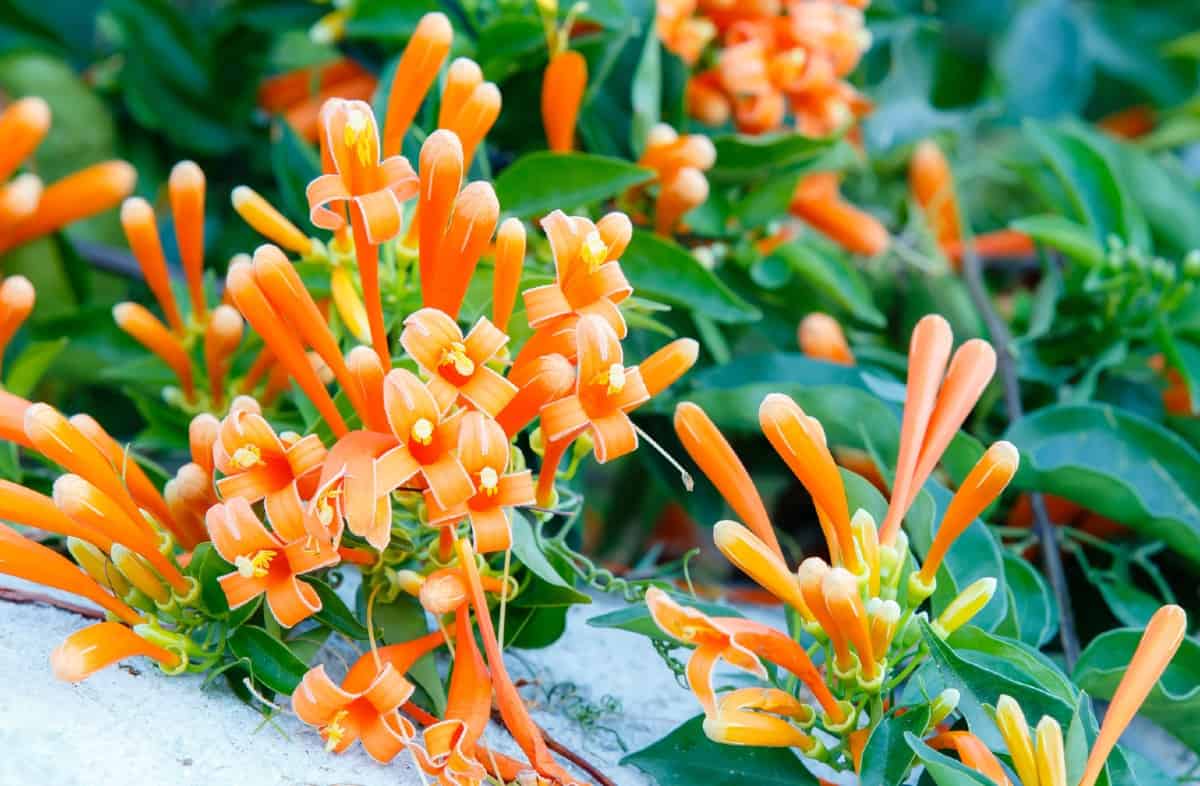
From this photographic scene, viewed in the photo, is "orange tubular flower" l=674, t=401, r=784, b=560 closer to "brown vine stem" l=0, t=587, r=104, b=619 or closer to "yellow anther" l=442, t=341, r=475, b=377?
"yellow anther" l=442, t=341, r=475, b=377

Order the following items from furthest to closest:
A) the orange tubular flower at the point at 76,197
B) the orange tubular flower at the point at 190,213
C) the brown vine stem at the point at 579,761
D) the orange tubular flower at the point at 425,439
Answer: the orange tubular flower at the point at 76,197 → the orange tubular flower at the point at 190,213 → the brown vine stem at the point at 579,761 → the orange tubular flower at the point at 425,439

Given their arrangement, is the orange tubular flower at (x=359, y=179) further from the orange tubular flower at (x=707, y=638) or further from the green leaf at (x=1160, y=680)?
the green leaf at (x=1160, y=680)

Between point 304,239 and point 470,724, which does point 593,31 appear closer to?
point 304,239

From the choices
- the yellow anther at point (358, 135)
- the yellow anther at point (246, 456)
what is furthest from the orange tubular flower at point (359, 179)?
the yellow anther at point (246, 456)

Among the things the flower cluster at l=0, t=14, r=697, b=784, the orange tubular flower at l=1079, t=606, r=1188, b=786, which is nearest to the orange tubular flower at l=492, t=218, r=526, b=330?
the flower cluster at l=0, t=14, r=697, b=784

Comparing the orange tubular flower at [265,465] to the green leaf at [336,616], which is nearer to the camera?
the orange tubular flower at [265,465]

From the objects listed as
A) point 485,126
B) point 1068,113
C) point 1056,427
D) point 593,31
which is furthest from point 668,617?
point 1068,113
